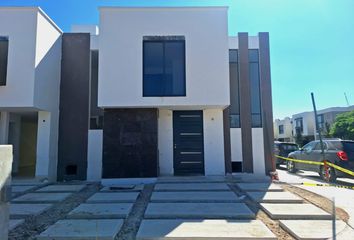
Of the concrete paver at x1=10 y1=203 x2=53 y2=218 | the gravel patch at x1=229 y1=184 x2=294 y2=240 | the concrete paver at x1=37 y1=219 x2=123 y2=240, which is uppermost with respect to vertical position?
the concrete paver at x1=10 y1=203 x2=53 y2=218

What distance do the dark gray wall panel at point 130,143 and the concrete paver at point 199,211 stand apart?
11.5 ft

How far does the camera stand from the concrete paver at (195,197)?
7092 mm

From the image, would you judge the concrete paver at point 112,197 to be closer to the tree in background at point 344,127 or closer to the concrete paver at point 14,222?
the concrete paver at point 14,222

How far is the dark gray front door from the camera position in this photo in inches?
432

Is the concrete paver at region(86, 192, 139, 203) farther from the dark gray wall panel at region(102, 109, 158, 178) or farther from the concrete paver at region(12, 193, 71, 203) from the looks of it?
the dark gray wall panel at region(102, 109, 158, 178)

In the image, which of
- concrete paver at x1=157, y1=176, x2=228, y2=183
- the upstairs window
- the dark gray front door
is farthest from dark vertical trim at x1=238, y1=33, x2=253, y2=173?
the upstairs window

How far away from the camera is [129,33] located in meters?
10.1

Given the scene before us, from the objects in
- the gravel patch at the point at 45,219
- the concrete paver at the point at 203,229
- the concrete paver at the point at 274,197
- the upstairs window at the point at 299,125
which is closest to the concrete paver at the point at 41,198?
the gravel patch at the point at 45,219

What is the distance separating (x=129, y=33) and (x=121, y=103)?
263cm

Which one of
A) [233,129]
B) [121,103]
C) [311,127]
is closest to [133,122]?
[121,103]

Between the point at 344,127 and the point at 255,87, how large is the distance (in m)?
24.4

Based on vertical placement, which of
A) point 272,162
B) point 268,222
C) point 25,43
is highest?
point 25,43

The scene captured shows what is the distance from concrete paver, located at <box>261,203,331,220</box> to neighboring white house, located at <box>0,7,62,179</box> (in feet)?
27.6

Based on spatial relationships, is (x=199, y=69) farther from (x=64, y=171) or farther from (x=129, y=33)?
(x=64, y=171)
